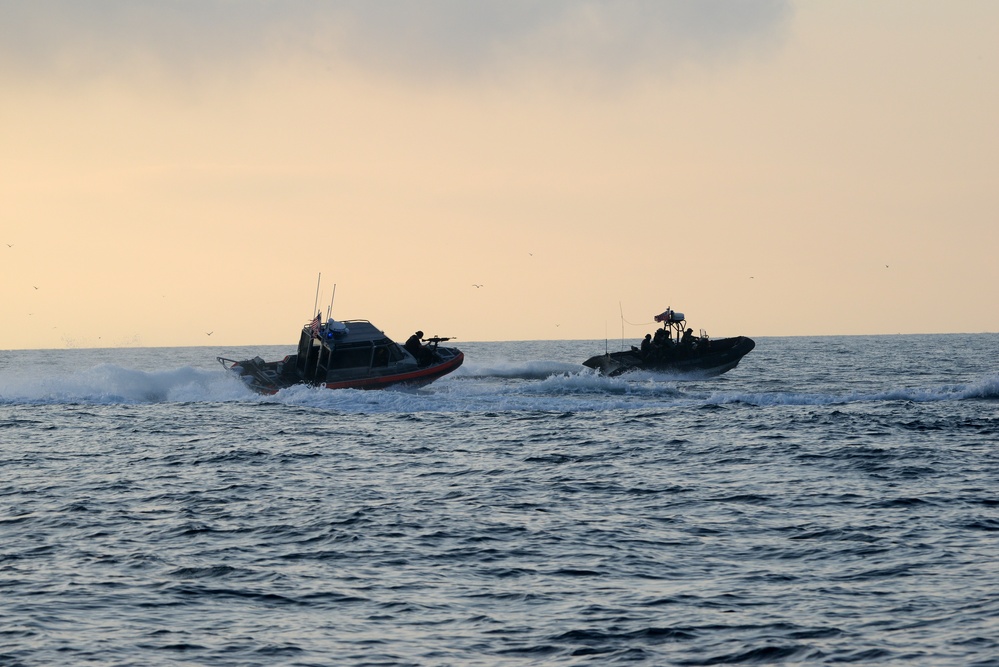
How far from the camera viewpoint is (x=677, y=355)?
47.8 metres

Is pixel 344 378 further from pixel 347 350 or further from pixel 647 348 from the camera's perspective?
pixel 647 348

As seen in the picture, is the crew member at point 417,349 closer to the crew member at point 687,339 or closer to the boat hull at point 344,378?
the boat hull at point 344,378

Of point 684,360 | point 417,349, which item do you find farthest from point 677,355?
point 417,349

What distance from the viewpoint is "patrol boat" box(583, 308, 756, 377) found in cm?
4738

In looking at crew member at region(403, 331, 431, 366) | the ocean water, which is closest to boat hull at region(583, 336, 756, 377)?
crew member at region(403, 331, 431, 366)

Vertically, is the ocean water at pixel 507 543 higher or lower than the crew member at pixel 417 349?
lower

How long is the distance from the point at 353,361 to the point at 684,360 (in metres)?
16.9

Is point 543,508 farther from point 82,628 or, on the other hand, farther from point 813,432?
point 813,432

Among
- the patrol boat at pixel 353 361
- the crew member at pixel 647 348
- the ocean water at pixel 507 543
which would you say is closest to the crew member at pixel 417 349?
the patrol boat at pixel 353 361

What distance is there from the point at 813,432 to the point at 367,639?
1890 cm

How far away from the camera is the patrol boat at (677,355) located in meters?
47.4

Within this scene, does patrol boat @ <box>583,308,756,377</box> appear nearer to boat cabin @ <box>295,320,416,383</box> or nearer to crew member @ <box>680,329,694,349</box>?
crew member @ <box>680,329,694,349</box>

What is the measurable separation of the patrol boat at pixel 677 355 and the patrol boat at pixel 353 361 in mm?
9654

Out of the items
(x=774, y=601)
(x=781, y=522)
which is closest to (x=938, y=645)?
(x=774, y=601)
